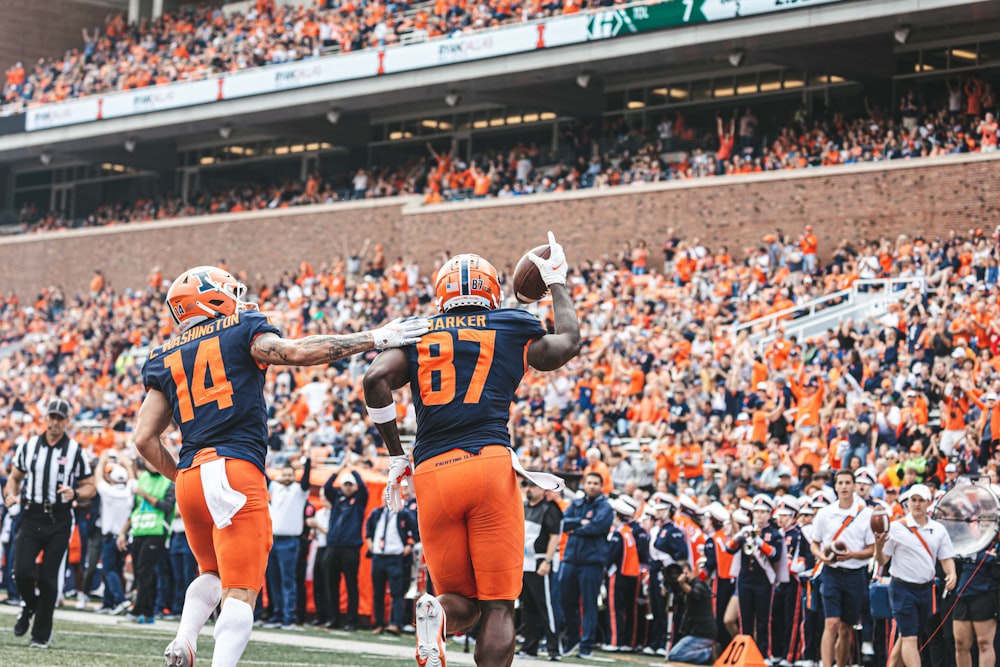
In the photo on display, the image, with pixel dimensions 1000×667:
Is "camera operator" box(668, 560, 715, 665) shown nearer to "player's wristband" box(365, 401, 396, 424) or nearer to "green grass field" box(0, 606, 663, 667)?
"green grass field" box(0, 606, 663, 667)

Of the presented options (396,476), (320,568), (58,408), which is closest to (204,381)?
(396,476)

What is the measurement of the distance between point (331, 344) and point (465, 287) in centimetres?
69

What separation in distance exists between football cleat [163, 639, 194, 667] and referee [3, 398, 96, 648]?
4.88m

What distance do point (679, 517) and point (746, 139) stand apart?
1602cm

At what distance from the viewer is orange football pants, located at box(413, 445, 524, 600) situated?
6.39 metres

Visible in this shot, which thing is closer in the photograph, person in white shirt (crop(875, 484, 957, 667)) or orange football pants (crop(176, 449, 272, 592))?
orange football pants (crop(176, 449, 272, 592))

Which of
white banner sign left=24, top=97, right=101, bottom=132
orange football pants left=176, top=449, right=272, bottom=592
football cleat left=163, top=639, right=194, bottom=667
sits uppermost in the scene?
white banner sign left=24, top=97, right=101, bottom=132

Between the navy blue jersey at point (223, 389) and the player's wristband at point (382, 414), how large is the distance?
570mm

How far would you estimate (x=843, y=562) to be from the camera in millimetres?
11984

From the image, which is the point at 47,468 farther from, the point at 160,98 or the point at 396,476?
the point at 160,98

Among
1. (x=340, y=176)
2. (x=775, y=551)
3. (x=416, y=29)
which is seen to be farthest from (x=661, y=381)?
(x=340, y=176)

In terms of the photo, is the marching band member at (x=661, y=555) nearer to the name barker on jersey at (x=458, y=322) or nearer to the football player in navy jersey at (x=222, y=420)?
the football player in navy jersey at (x=222, y=420)

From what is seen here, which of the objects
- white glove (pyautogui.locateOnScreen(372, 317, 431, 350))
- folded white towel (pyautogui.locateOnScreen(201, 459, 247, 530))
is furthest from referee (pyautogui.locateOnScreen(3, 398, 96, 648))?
white glove (pyautogui.locateOnScreen(372, 317, 431, 350))

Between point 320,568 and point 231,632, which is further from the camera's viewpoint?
point 320,568
